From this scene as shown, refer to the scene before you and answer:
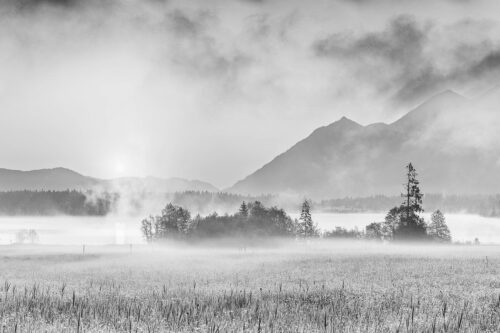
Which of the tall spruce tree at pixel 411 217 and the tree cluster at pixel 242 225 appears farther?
the tree cluster at pixel 242 225

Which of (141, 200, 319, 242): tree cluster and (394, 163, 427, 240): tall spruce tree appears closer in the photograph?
(394, 163, 427, 240): tall spruce tree

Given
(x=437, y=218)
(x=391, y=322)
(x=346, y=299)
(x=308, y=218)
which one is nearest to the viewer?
(x=391, y=322)

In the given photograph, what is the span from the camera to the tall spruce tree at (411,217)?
8050cm

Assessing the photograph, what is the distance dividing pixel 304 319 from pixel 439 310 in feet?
13.5

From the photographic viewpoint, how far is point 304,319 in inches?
456

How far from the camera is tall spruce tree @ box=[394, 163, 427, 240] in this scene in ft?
264

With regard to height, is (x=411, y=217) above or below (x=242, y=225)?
above

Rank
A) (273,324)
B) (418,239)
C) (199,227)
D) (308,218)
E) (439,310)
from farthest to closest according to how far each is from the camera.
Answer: (308,218)
(199,227)
(418,239)
(439,310)
(273,324)

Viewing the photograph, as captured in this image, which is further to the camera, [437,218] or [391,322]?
[437,218]

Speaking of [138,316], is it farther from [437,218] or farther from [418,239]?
[437,218]

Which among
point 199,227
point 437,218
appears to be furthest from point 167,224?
point 437,218

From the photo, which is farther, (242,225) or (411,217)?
(242,225)

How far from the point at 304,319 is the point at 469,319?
13.3 feet

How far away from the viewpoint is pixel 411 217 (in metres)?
83.1
